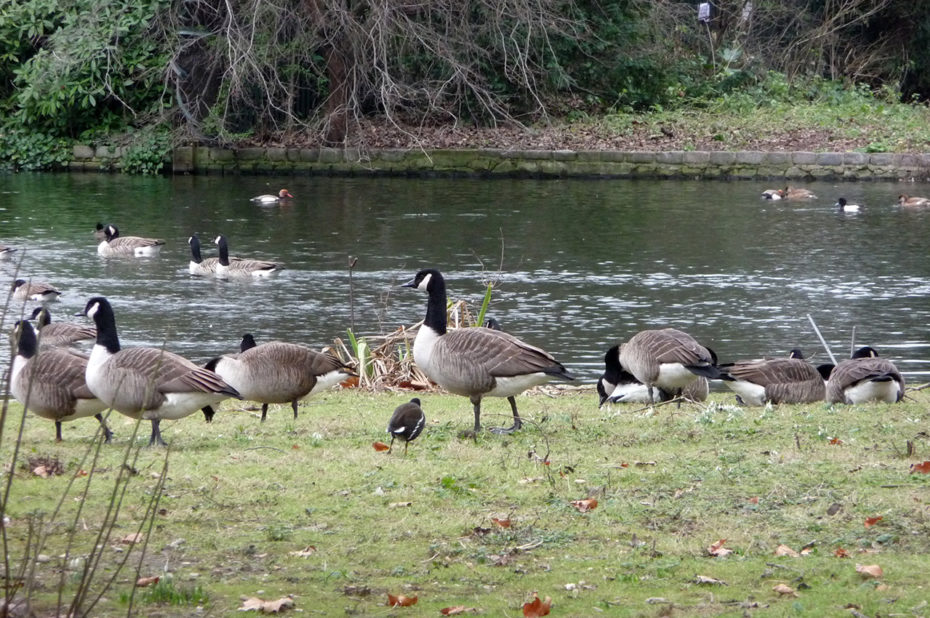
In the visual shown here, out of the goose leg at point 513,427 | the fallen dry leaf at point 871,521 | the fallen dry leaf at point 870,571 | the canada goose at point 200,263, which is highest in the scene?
the fallen dry leaf at point 870,571

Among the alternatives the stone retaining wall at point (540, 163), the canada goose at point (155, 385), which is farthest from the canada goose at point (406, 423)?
the stone retaining wall at point (540, 163)

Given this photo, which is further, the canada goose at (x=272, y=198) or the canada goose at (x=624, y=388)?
the canada goose at (x=272, y=198)

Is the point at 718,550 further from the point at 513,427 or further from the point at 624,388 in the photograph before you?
the point at 624,388

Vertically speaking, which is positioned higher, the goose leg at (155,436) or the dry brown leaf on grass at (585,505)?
the dry brown leaf on grass at (585,505)

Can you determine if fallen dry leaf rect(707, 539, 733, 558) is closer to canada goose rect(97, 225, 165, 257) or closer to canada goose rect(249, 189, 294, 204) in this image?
canada goose rect(97, 225, 165, 257)

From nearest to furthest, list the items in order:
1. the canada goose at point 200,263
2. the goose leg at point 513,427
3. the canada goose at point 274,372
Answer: the goose leg at point 513,427, the canada goose at point 274,372, the canada goose at point 200,263

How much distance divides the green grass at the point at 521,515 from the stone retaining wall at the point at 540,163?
24472mm

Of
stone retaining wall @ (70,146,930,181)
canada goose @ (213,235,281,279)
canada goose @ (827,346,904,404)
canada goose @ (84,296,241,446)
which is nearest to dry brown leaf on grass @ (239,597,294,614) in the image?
canada goose @ (84,296,241,446)

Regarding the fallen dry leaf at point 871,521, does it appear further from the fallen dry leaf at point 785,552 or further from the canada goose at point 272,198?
the canada goose at point 272,198

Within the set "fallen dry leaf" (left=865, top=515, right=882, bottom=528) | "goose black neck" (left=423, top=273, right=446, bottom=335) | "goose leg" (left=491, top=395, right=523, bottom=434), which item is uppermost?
"goose black neck" (left=423, top=273, right=446, bottom=335)

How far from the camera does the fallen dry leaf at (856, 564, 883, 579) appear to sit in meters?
5.70

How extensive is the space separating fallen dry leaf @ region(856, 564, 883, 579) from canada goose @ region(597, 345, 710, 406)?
524 cm

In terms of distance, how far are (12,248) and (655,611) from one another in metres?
18.0

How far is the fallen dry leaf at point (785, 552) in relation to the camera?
20.0 ft
